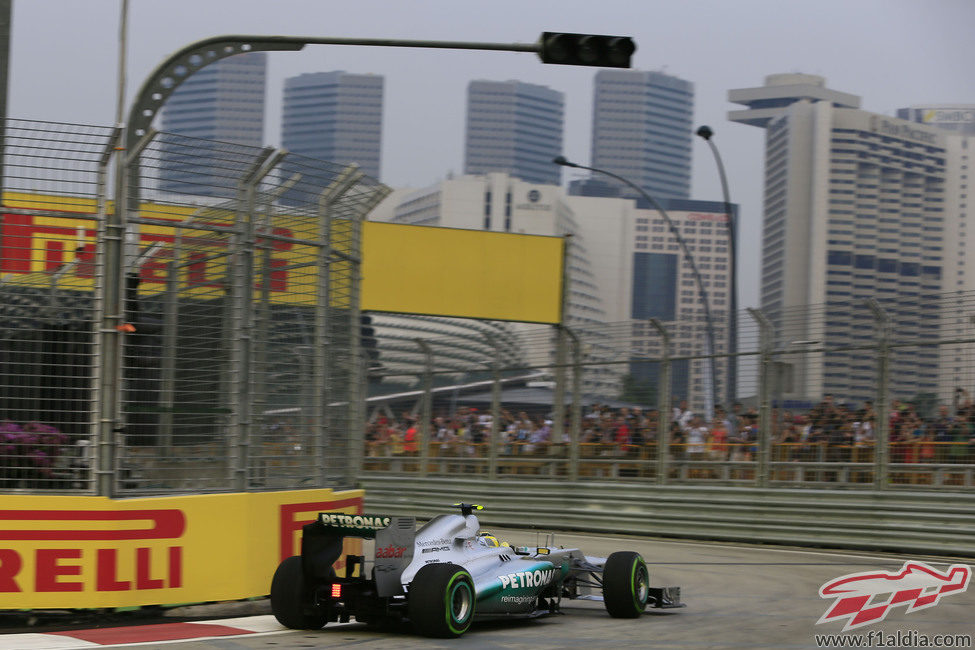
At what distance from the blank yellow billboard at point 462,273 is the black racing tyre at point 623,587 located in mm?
16714

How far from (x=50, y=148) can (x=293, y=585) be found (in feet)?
12.9

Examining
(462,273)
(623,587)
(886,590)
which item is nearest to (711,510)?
(886,590)

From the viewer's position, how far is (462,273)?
2688 centimetres

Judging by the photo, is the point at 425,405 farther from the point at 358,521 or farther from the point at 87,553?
the point at 358,521

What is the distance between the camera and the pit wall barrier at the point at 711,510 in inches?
613

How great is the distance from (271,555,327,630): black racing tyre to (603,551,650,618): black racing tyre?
238 cm

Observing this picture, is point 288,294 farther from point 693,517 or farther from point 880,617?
point 693,517

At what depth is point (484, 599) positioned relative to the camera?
9.23 metres

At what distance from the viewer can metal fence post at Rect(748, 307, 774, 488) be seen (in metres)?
17.7

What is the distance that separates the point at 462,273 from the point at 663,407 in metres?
8.72

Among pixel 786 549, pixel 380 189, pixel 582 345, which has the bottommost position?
pixel 786 549

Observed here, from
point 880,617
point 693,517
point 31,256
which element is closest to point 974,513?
point 693,517

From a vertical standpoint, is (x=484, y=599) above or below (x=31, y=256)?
below

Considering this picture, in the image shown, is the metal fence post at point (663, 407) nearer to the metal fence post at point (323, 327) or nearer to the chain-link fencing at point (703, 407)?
the chain-link fencing at point (703, 407)
